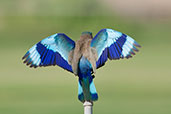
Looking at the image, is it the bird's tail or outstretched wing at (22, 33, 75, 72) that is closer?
the bird's tail

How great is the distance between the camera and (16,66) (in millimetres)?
10312

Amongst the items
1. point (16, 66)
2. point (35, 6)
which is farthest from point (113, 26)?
point (16, 66)

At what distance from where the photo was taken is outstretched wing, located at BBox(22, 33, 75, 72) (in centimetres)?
353

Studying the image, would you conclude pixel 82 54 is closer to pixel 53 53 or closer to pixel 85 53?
pixel 85 53

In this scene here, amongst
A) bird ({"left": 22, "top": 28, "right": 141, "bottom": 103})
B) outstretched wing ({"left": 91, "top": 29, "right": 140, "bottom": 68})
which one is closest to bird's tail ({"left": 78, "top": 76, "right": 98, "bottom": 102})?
bird ({"left": 22, "top": 28, "right": 141, "bottom": 103})

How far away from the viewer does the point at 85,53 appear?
11.3 ft

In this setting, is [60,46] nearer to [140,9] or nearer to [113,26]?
[113,26]

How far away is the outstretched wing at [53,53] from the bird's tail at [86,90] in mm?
124

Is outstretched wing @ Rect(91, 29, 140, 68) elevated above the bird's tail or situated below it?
above

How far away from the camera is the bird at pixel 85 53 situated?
345cm

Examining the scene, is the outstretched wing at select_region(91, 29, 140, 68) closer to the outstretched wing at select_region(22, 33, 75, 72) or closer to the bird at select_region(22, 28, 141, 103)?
the bird at select_region(22, 28, 141, 103)

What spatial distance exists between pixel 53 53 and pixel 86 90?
1.05 feet

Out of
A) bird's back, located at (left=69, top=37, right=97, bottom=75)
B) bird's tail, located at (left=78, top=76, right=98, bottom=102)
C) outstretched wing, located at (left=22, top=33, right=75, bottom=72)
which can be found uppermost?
outstretched wing, located at (left=22, top=33, right=75, bottom=72)

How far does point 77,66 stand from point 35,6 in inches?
461
